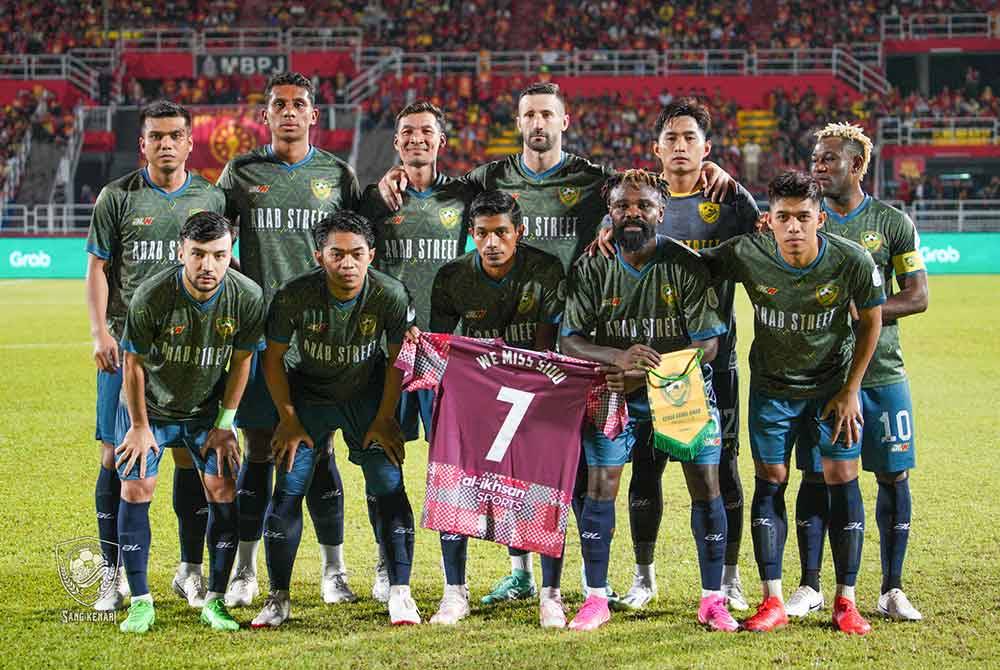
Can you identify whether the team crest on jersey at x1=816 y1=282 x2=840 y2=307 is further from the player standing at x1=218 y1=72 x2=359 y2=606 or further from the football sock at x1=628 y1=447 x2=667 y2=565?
the player standing at x1=218 y1=72 x2=359 y2=606

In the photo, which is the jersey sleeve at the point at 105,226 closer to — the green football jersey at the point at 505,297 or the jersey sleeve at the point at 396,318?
the jersey sleeve at the point at 396,318

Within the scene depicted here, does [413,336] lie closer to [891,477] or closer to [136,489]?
[136,489]

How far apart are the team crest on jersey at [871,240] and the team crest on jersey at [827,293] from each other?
420 mm

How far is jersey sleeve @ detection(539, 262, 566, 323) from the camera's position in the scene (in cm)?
509

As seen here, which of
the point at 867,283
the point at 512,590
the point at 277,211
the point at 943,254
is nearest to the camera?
the point at 867,283

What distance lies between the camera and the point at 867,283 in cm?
470

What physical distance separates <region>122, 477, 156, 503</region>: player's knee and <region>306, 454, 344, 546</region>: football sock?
0.79 meters

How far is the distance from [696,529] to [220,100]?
27406 millimetres

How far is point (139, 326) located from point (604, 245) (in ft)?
6.61

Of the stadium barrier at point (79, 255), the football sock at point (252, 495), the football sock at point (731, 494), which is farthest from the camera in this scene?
the stadium barrier at point (79, 255)

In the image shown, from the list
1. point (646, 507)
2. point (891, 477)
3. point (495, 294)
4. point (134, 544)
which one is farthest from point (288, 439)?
point (891, 477)

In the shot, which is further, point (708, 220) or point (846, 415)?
point (708, 220)

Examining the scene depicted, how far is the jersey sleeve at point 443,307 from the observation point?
16.9 ft

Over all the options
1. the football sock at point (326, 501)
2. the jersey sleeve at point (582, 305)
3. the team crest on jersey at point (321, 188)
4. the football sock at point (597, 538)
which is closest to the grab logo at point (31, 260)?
the team crest on jersey at point (321, 188)
